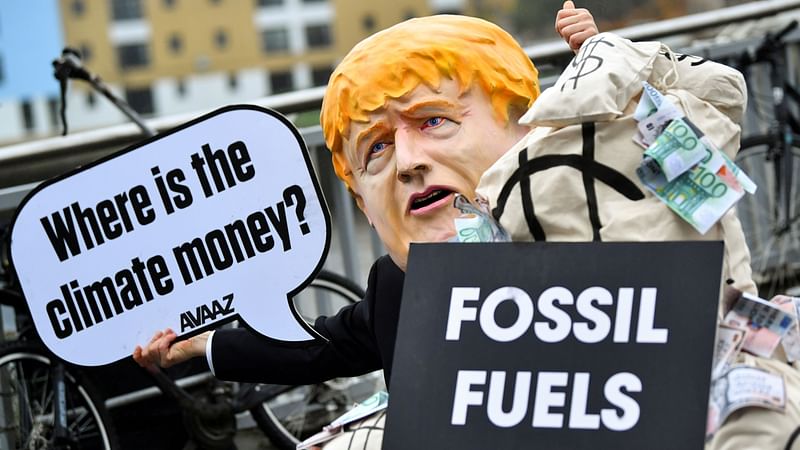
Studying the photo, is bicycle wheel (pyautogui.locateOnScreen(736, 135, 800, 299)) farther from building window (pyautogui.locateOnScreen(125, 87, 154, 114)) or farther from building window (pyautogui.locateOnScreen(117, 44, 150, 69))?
building window (pyautogui.locateOnScreen(117, 44, 150, 69))

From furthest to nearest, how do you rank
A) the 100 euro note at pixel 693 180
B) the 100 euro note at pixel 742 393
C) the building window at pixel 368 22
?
1. the building window at pixel 368 22
2. the 100 euro note at pixel 693 180
3. the 100 euro note at pixel 742 393

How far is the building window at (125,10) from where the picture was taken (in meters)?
82.2

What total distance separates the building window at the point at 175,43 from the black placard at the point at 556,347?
75.0 meters

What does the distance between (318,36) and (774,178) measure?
72.2 meters

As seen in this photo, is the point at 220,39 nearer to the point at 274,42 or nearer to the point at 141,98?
the point at 274,42

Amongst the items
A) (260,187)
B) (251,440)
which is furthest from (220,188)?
(251,440)

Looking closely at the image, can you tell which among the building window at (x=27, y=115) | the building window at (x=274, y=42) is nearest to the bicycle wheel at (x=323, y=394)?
the building window at (x=27, y=115)

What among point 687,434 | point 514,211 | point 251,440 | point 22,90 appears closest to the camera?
point 687,434

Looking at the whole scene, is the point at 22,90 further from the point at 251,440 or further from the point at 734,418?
the point at 734,418

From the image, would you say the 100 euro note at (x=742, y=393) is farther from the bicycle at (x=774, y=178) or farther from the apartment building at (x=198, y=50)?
the apartment building at (x=198, y=50)

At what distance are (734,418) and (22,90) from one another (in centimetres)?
4863

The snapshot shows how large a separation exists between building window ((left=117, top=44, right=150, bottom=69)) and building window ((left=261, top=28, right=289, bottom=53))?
635 centimetres

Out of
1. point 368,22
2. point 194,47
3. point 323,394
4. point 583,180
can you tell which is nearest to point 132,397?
point 323,394

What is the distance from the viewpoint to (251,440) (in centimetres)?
602
